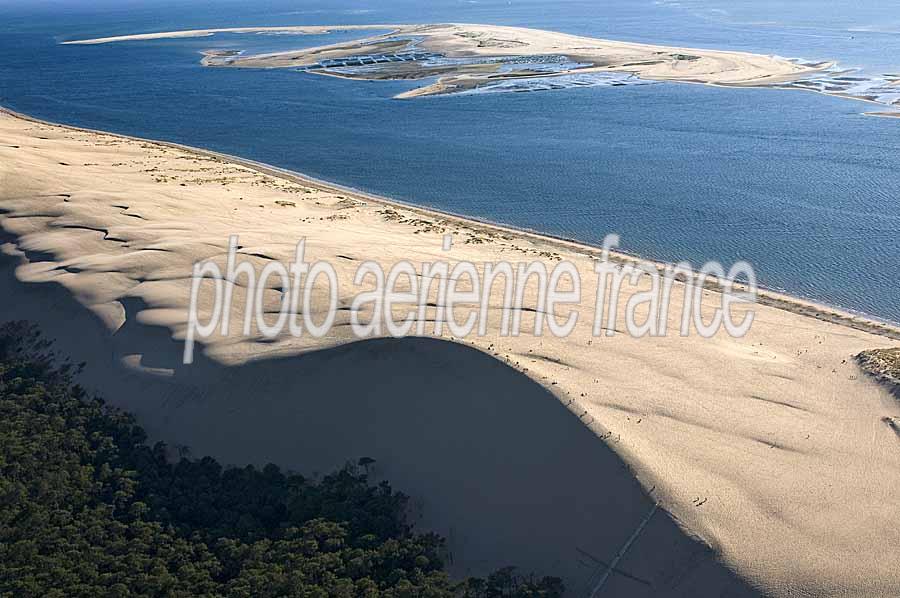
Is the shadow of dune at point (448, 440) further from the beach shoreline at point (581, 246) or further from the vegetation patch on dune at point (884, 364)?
the beach shoreline at point (581, 246)

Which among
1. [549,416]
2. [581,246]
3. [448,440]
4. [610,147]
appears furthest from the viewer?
[610,147]

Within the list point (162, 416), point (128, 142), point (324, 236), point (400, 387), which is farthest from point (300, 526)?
point (128, 142)

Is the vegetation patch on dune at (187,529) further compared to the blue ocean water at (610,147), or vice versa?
the blue ocean water at (610,147)

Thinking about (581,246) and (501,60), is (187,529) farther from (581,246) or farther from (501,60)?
(501,60)

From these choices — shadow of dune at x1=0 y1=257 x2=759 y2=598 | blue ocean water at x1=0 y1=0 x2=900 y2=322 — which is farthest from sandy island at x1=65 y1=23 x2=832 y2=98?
shadow of dune at x1=0 y1=257 x2=759 y2=598

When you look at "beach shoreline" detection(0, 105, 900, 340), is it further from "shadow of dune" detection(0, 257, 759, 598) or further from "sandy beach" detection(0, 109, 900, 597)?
"shadow of dune" detection(0, 257, 759, 598)

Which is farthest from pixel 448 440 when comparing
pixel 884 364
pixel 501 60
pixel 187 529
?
pixel 501 60

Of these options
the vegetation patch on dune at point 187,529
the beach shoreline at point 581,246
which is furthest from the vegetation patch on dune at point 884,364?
the vegetation patch on dune at point 187,529
